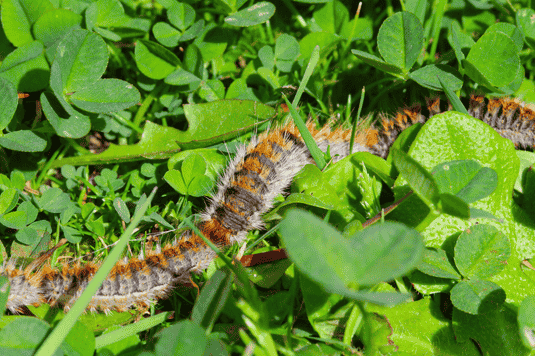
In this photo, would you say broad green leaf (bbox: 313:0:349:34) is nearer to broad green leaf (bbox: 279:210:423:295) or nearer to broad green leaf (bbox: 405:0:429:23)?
broad green leaf (bbox: 405:0:429:23)

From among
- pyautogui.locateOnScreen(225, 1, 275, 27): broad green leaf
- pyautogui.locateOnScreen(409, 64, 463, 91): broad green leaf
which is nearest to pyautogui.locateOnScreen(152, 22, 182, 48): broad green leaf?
pyautogui.locateOnScreen(225, 1, 275, 27): broad green leaf

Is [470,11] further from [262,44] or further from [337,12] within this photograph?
[262,44]

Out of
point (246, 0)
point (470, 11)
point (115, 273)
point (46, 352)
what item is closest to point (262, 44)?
point (246, 0)

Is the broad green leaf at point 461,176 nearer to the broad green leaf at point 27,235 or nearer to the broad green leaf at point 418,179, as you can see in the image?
the broad green leaf at point 418,179

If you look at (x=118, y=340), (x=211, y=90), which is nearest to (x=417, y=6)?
(x=211, y=90)

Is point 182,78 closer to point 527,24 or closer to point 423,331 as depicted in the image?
point 423,331

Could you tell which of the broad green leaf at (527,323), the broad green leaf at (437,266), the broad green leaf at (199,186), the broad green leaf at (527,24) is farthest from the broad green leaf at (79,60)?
the broad green leaf at (527,24)
